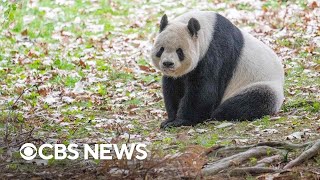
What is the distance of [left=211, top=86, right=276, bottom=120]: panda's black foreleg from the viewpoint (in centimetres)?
891

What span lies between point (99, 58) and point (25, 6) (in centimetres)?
433

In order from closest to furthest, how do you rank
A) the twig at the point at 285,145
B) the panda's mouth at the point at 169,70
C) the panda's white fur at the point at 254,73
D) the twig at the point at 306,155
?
the twig at the point at 306,155 < the twig at the point at 285,145 < the panda's mouth at the point at 169,70 < the panda's white fur at the point at 254,73

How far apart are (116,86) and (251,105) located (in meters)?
3.36

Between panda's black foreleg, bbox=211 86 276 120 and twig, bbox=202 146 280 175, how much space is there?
8.37 ft

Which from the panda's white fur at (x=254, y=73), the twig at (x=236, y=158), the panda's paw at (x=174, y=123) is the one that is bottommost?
the panda's paw at (x=174, y=123)

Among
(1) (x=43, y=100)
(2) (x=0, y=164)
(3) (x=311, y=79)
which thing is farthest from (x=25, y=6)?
(2) (x=0, y=164)

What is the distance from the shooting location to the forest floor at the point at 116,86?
242 inches

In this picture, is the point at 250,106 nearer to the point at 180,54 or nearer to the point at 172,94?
the point at 172,94

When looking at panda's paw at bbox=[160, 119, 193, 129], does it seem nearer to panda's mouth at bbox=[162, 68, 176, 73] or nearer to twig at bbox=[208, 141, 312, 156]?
panda's mouth at bbox=[162, 68, 176, 73]

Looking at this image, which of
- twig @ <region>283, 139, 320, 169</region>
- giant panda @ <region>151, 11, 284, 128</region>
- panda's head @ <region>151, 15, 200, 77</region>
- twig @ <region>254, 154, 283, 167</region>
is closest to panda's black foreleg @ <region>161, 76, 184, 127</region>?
giant panda @ <region>151, 11, 284, 128</region>

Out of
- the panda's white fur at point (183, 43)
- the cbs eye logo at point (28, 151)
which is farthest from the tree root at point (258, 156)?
the panda's white fur at point (183, 43)

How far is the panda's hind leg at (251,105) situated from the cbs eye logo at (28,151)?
3053mm

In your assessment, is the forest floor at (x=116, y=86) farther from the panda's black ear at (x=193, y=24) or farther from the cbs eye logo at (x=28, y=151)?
the panda's black ear at (x=193, y=24)

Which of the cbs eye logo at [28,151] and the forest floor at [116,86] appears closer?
the forest floor at [116,86]
